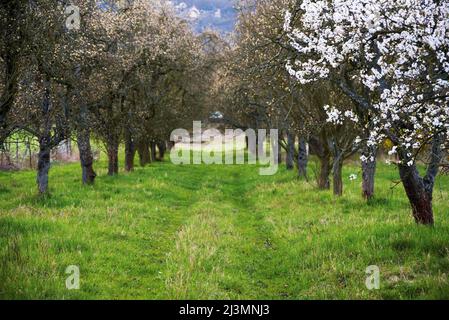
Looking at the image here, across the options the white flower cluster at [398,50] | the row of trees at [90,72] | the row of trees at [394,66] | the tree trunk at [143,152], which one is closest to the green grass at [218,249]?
the row of trees at [394,66]

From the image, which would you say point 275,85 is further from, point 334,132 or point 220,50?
point 220,50

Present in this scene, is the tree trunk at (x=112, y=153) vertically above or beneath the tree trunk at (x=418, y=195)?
above

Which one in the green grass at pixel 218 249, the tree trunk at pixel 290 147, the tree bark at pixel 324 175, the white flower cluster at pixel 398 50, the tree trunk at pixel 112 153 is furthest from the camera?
the tree trunk at pixel 290 147

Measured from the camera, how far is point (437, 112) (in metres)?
9.58

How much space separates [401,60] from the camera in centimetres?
1004

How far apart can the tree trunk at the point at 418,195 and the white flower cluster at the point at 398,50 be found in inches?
46.5

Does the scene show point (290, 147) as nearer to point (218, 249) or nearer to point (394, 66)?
point (218, 249)

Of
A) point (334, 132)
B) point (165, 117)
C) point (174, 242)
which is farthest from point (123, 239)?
point (165, 117)

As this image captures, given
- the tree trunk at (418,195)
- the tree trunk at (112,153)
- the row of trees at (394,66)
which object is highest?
the row of trees at (394,66)

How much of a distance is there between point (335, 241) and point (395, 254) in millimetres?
1777

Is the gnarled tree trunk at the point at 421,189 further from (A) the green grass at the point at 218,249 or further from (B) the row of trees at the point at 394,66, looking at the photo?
(A) the green grass at the point at 218,249

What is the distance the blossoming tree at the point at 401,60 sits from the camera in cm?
905

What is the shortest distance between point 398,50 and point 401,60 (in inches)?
12.1

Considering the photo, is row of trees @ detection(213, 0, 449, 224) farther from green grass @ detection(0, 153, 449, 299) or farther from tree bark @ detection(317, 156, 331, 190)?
tree bark @ detection(317, 156, 331, 190)
